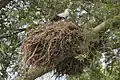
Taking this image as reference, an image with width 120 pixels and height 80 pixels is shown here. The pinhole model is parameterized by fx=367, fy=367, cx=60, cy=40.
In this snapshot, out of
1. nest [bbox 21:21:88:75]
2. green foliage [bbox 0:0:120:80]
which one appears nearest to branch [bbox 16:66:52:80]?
nest [bbox 21:21:88:75]

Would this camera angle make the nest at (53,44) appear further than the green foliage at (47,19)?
No

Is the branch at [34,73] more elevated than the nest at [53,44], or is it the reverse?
the nest at [53,44]

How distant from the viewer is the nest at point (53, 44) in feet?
10.5

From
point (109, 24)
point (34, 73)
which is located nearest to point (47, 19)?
point (109, 24)

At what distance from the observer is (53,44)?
3.19 m

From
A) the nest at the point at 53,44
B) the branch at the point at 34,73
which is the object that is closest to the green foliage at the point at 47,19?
the nest at the point at 53,44

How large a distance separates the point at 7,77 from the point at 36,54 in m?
1.85

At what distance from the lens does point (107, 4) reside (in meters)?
3.73

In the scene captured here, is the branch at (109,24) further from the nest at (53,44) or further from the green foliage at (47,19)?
the nest at (53,44)

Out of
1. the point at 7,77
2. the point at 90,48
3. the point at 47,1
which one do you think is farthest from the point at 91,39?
the point at 7,77

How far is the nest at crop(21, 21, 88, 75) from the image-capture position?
10.5 ft

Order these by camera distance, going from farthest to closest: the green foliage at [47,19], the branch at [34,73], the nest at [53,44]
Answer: the green foliage at [47,19]
the branch at [34,73]
the nest at [53,44]

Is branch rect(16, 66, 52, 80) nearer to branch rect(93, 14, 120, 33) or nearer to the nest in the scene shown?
the nest

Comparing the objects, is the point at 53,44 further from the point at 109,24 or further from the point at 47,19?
the point at 47,19
